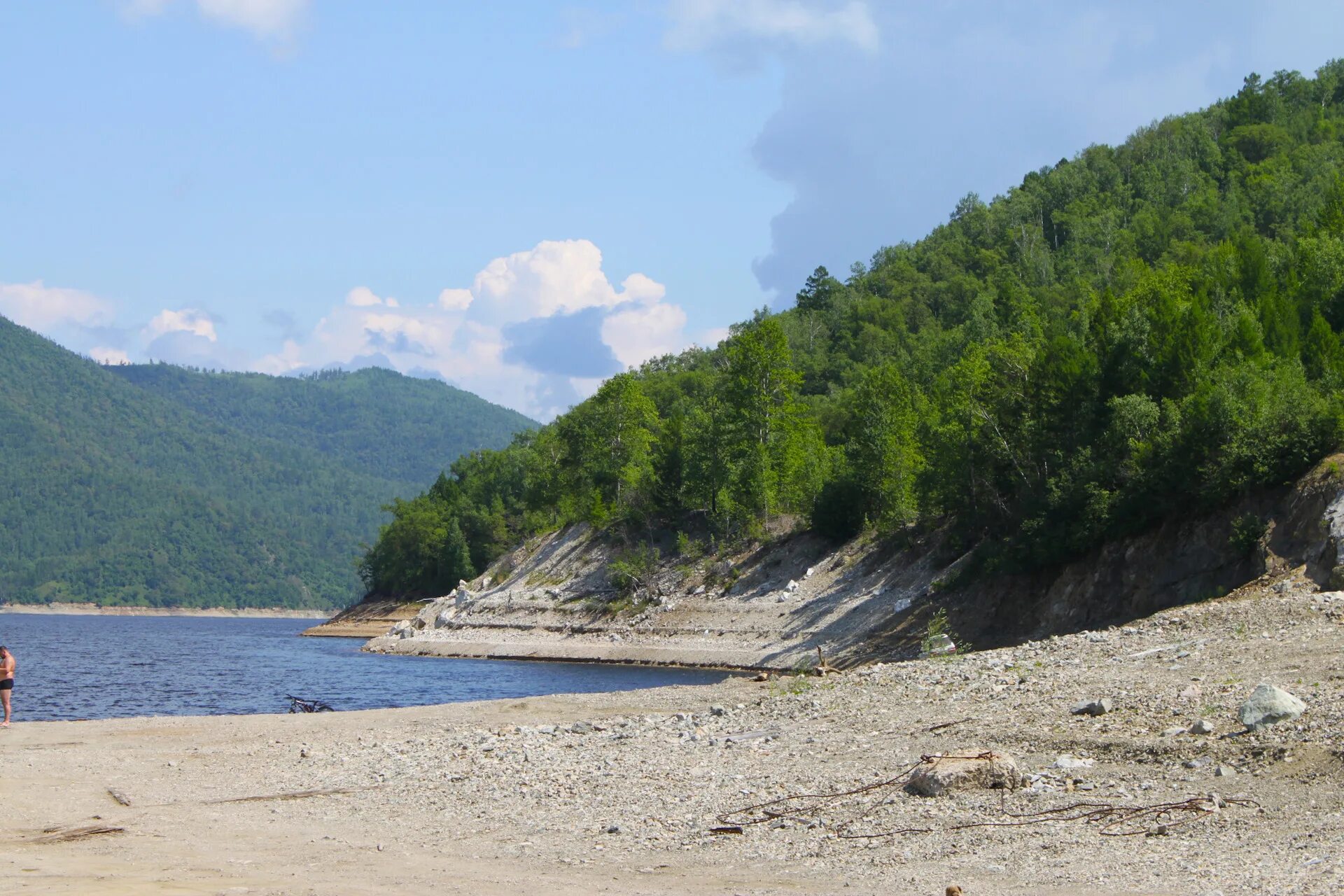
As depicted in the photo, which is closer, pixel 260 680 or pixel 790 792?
pixel 790 792

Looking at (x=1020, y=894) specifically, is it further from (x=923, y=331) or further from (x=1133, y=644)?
(x=923, y=331)

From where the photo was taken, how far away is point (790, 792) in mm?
18141

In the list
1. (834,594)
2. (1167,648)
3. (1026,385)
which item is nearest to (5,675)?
(1167,648)

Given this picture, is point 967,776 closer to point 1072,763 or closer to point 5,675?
point 1072,763

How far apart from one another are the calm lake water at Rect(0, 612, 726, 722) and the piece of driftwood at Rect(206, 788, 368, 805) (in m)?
22.7

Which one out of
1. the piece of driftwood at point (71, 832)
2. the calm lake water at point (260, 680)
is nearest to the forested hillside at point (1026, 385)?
the calm lake water at point (260, 680)

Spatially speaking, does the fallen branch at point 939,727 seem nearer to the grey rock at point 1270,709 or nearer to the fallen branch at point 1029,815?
the fallen branch at point 1029,815

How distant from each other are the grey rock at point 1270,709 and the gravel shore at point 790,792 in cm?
13

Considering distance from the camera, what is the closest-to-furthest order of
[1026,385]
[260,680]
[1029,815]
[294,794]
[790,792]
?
[1029,815] → [790,792] → [294,794] → [1026,385] → [260,680]

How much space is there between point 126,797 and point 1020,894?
1478cm

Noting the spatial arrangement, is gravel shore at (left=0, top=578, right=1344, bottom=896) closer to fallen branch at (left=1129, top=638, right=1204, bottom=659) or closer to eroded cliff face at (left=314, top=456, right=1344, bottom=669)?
fallen branch at (left=1129, top=638, right=1204, bottom=659)

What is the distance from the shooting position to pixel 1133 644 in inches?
1086

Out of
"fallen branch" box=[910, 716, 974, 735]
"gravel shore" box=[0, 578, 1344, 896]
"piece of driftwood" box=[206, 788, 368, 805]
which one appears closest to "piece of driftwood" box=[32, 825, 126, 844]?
"gravel shore" box=[0, 578, 1344, 896]

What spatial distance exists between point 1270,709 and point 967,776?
173 inches
